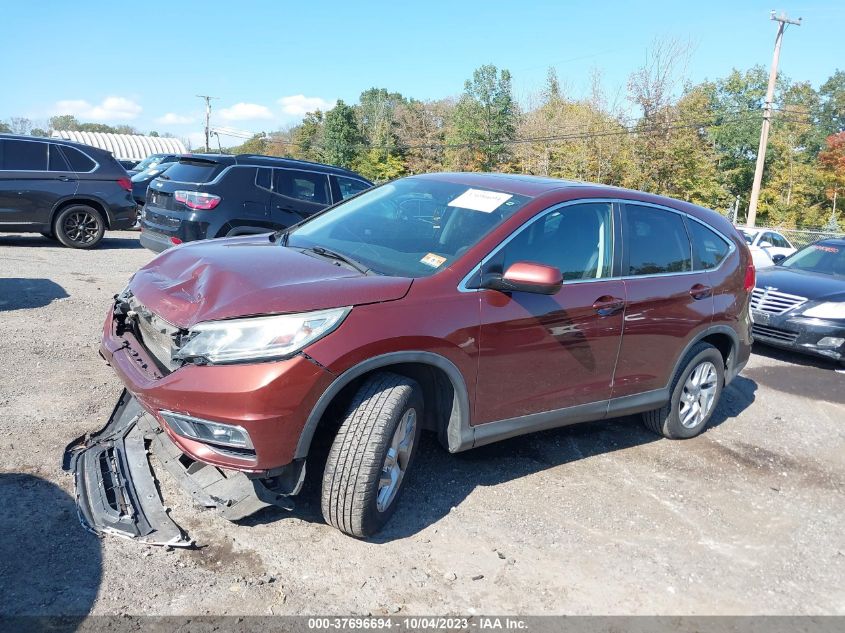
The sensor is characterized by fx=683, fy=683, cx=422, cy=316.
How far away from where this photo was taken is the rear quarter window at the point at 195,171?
8.76 meters

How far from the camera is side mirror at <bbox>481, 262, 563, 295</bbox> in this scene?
353 centimetres

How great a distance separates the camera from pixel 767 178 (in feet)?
170

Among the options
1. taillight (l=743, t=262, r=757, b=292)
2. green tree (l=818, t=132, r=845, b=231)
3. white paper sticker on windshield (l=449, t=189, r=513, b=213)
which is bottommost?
taillight (l=743, t=262, r=757, b=292)

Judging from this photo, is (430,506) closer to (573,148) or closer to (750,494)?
(750,494)

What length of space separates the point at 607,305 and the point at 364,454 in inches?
75.4

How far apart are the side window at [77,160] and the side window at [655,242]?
10.0 metres

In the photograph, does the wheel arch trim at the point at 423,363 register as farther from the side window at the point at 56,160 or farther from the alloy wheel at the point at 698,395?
the side window at the point at 56,160

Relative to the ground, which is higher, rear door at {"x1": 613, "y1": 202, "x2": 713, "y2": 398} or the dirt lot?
rear door at {"x1": 613, "y1": 202, "x2": 713, "y2": 398}

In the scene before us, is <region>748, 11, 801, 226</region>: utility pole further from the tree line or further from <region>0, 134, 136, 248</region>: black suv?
<region>0, 134, 136, 248</region>: black suv

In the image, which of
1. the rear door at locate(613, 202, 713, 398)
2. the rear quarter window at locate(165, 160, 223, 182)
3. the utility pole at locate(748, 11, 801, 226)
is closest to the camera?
the rear door at locate(613, 202, 713, 398)

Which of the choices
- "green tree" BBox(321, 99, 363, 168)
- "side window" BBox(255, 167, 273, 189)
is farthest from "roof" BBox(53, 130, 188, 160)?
"side window" BBox(255, 167, 273, 189)

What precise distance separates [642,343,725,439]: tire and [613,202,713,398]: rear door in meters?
0.22

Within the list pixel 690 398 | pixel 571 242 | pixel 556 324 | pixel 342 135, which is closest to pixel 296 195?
pixel 571 242

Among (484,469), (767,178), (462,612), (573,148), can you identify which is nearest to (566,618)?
(462,612)
